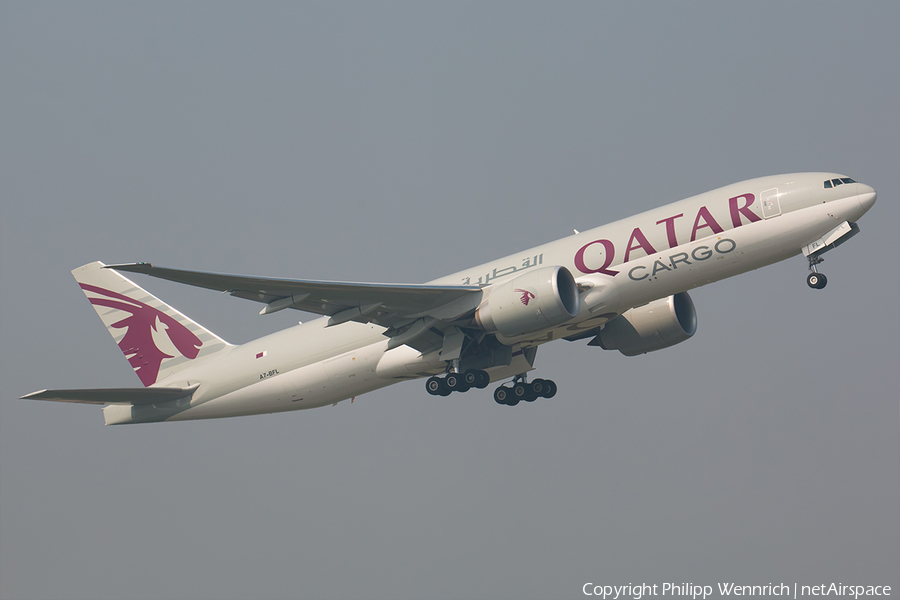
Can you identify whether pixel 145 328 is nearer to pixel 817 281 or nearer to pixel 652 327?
pixel 652 327

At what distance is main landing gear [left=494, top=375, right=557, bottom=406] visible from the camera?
114 ft

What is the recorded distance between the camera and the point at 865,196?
27391mm

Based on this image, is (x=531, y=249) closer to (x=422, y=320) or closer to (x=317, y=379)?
(x=422, y=320)

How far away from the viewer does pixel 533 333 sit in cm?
2925

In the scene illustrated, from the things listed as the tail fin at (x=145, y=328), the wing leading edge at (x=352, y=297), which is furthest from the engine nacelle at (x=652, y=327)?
the tail fin at (x=145, y=328)

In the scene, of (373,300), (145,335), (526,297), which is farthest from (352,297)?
(145,335)

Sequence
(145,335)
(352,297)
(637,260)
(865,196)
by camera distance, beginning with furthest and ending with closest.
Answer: (145,335) → (352,297) → (637,260) → (865,196)

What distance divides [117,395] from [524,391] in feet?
48.0

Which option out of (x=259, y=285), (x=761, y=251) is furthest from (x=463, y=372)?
(x=761, y=251)

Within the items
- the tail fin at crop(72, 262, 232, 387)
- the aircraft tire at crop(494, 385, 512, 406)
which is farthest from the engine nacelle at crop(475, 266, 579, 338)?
the tail fin at crop(72, 262, 232, 387)

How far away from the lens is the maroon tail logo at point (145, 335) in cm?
3638

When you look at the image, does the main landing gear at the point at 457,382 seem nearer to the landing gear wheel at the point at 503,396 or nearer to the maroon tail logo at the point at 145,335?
the landing gear wheel at the point at 503,396

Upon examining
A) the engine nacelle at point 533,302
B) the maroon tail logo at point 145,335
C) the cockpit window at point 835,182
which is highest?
the cockpit window at point 835,182

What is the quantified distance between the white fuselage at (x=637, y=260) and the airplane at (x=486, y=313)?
1.7 inches
